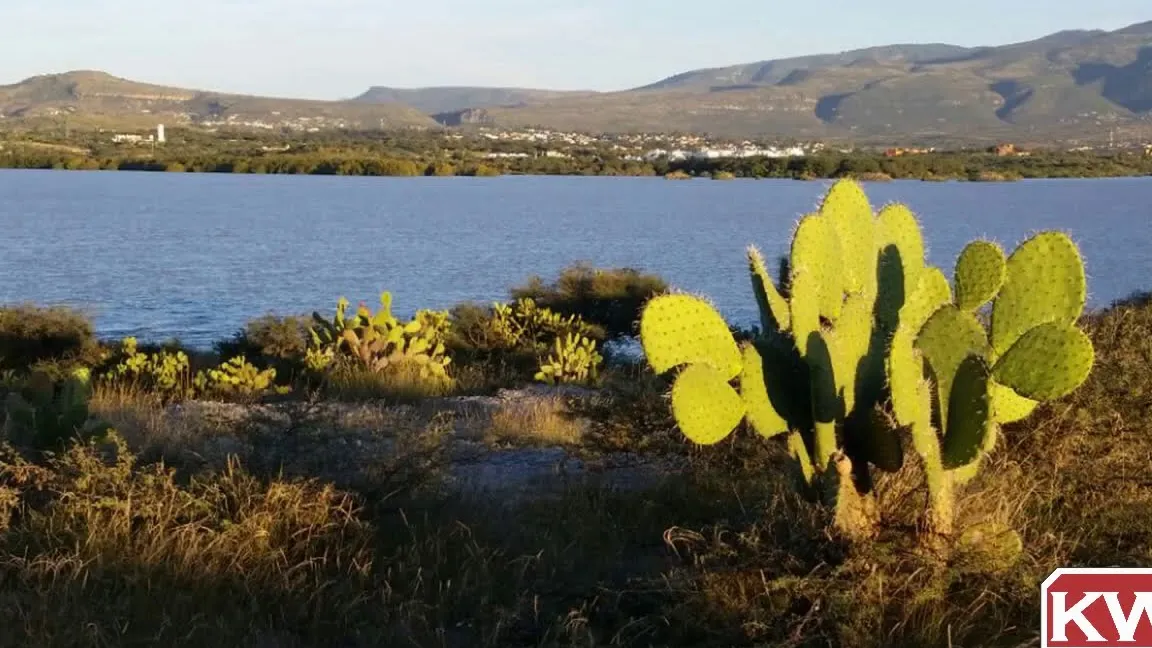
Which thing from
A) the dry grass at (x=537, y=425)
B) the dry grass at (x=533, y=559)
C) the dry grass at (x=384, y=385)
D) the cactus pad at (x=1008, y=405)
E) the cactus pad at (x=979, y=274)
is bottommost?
the dry grass at (x=384, y=385)

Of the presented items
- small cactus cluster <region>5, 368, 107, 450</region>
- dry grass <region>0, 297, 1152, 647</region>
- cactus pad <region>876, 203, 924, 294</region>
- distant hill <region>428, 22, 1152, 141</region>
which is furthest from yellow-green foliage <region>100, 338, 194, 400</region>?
distant hill <region>428, 22, 1152, 141</region>

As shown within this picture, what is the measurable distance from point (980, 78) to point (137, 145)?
110260mm

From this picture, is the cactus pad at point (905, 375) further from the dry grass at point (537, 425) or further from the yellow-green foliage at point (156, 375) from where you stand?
the yellow-green foliage at point (156, 375)

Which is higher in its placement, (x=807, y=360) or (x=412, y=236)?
(x=807, y=360)

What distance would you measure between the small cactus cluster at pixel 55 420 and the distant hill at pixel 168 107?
152 m

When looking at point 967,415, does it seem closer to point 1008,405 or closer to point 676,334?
point 1008,405

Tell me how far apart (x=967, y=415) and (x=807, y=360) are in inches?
24.7

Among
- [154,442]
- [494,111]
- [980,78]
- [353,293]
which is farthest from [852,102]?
[154,442]

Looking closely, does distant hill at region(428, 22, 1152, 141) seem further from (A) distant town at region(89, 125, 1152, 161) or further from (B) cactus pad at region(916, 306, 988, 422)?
(B) cactus pad at region(916, 306, 988, 422)

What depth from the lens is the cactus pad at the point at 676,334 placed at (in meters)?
5.54

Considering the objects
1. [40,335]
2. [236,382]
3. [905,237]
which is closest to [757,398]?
[905,237]

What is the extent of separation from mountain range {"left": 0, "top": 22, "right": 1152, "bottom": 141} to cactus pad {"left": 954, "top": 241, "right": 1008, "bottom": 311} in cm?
14318

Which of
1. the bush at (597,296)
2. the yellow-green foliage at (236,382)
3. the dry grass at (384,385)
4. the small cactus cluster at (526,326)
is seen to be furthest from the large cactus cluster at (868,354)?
the bush at (597,296)

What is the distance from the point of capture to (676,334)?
18.2 ft
